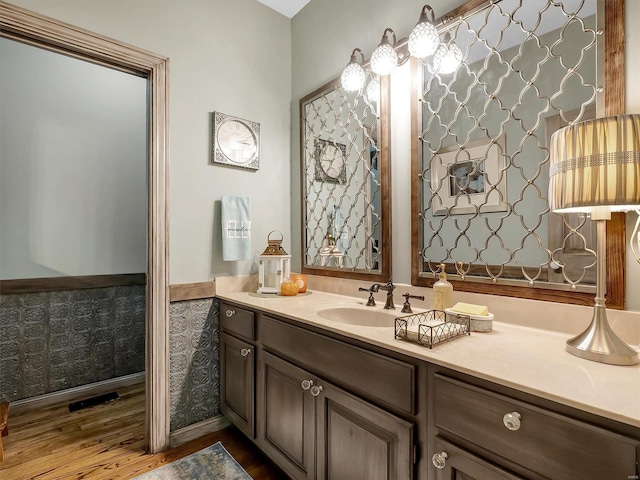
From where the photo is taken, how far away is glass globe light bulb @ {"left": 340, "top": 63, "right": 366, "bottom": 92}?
5.87 feet

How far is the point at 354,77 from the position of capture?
179 centimetres

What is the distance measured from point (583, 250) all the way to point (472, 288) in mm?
405

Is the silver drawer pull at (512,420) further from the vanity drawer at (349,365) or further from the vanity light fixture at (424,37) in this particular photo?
the vanity light fixture at (424,37)

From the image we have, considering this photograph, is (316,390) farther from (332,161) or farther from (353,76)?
(353,76)

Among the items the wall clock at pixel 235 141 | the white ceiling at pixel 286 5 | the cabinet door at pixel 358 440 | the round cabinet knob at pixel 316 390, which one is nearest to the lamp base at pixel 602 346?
the cabinet door at pixel 358 440

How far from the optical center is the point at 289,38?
2.43 meters

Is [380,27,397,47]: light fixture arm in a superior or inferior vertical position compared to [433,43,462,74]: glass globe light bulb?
superior

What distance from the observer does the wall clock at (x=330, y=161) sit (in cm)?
202

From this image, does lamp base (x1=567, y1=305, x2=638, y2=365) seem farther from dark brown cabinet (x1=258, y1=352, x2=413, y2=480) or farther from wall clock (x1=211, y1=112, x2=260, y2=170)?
wall clock (x1=211, y1=112, x2=260, y2=170)

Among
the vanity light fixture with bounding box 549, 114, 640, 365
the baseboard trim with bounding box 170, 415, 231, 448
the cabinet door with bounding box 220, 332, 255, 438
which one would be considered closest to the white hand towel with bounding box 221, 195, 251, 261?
the cabinet door with bounding box 220, 332, 255, 438

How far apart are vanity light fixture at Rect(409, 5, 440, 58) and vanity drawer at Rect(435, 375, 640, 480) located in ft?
4.38

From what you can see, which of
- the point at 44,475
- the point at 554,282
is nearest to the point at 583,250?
the point at 554,282

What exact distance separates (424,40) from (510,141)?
1.91 feet

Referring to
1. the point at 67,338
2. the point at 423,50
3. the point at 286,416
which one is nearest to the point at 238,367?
the point at 286,416
